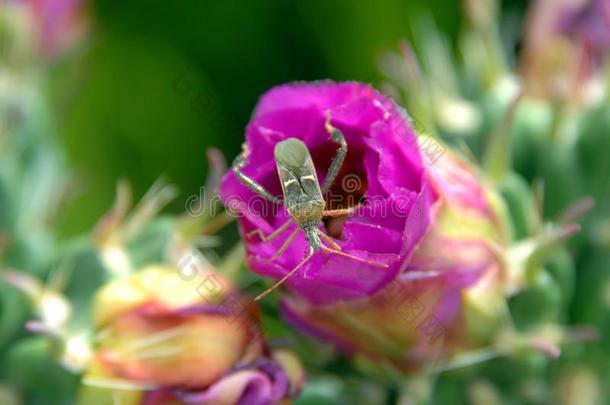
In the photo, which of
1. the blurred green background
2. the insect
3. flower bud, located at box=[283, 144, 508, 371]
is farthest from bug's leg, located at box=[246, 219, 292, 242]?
the blurred green background

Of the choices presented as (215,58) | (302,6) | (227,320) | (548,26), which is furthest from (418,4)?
(227,320)

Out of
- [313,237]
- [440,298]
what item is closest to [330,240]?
[313,237]

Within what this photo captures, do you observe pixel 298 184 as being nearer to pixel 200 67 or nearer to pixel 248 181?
pixel 248 181

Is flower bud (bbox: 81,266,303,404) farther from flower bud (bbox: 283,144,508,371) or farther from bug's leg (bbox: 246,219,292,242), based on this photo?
bug's leg (bbox: 246,219,292,242)

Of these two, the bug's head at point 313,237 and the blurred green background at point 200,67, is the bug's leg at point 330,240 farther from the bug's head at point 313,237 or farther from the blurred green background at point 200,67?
the blurred green background at point 200,67

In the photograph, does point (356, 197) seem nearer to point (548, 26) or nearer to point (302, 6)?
point (548, 26)
